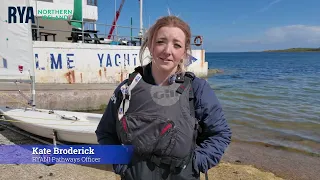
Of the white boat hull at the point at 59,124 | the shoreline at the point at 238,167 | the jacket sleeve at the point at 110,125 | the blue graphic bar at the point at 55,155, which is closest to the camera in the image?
the jacket sleeve at the point at 110,125

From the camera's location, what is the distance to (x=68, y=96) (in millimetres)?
10086

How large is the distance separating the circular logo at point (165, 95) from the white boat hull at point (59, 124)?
383cm

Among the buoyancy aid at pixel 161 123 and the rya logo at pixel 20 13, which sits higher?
the rya logo at pixel 20 13

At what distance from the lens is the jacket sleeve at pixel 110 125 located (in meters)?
2.02

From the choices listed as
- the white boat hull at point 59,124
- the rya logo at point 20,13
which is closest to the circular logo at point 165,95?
the white boat hull at point 59,124

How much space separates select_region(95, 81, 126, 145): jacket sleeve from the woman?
0.08ft

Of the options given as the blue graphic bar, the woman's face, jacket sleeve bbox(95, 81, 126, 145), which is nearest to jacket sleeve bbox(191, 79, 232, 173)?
the woman's face

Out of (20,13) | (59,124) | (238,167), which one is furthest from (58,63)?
(238,167)

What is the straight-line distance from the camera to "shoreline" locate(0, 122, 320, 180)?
472 centimetres

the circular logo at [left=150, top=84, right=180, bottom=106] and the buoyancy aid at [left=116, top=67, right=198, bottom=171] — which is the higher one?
the circular logo at [left=150, top=84, right=180, bottom=106]

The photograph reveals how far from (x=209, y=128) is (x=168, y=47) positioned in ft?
2.21

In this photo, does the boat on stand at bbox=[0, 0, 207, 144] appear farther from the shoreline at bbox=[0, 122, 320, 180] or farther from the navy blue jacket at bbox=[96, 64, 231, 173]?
the shoreline at bbox=[0, 122, 320, 180]

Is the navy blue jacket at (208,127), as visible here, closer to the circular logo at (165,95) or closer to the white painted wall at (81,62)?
the circular logo at (165,95)

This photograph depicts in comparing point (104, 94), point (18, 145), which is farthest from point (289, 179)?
point (104, 94)
